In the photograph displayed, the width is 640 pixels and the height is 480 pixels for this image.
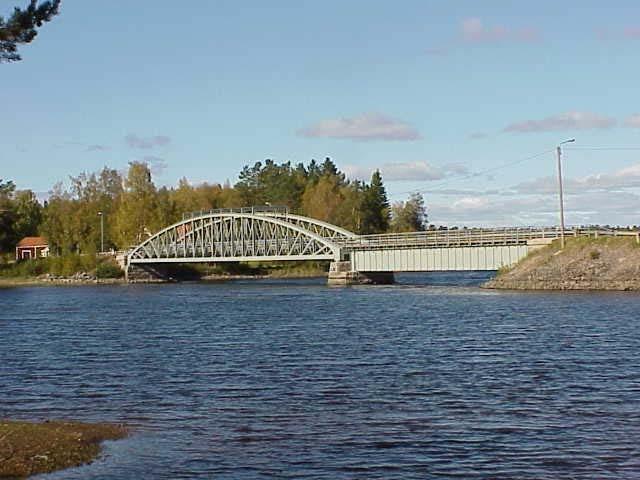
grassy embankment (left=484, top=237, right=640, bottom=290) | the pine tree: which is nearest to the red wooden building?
the pine tree

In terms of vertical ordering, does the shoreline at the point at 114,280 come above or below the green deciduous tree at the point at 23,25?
below

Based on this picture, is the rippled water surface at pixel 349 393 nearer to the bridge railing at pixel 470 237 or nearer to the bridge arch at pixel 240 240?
the bridge railing at pixel 470 237

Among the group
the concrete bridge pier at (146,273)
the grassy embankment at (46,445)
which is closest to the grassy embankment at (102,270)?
the concrete bridge pier at (146,273)

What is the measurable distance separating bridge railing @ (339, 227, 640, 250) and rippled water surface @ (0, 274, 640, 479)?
29.0m

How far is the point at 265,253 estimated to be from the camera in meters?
130

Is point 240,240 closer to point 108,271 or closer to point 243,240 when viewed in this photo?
point 243,240

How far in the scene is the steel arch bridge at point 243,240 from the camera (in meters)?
Result: 124

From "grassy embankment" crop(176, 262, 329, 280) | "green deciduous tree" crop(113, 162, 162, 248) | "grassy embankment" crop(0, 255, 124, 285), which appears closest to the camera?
"grassy embankment" crop(0, 255, 124, 285)

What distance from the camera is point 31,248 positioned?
182 m

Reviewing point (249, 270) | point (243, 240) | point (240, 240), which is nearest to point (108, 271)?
point (240, 240)

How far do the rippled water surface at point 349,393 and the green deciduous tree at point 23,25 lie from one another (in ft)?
27.8

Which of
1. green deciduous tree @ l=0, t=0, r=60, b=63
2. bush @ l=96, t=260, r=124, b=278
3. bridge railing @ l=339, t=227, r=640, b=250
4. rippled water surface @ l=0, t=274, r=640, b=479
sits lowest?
rippled water surface @ l=0, t=274, r=640, b=479

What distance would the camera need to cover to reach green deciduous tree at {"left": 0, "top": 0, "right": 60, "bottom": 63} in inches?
754

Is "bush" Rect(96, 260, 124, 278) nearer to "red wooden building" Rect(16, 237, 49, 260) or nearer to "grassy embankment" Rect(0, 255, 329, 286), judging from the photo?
"grassy embankment" Rect(0, 255, 329, 286)
